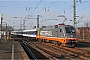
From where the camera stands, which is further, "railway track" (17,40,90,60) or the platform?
"railway track" (17,40,90,60)

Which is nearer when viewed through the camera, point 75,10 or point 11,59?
point 11,59

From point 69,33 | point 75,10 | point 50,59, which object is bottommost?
point 50,59

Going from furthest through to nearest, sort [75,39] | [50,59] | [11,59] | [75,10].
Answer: [75,10] < [75,39] < [50,59] < [11,59]

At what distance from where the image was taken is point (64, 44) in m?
26.2

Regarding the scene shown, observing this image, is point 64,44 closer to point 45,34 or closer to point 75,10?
point 45,34

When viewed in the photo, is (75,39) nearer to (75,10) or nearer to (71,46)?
(71,46)

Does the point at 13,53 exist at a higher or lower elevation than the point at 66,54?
higher

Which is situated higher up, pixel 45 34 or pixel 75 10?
pixel 75 10

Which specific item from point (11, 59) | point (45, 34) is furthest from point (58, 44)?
point (11, 59)

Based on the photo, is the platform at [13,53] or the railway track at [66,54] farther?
the railway track at [66,54]

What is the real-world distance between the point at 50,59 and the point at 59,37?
1208cm

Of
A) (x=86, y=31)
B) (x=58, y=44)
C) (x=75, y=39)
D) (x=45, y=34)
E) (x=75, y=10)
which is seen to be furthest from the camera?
(x=86, y=31)

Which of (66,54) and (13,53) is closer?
(13,53)

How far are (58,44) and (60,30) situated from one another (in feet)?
9.19
